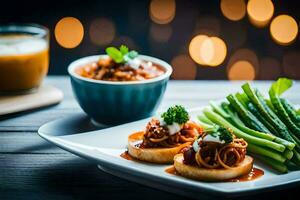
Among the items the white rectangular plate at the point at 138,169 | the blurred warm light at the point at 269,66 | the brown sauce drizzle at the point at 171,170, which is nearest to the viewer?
the white rectangular plate at the point at 138,169

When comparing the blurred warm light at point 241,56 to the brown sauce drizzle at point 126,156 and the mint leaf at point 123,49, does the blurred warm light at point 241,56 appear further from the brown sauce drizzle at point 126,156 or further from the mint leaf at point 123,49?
the brown sauce drizzle at point 126,156

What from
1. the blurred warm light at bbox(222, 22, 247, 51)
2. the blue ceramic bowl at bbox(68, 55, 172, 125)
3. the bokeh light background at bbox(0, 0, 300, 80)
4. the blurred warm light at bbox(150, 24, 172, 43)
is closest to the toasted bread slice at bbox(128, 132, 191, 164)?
the blue ceramic bowl at bbox(68, 55, 172, 125)

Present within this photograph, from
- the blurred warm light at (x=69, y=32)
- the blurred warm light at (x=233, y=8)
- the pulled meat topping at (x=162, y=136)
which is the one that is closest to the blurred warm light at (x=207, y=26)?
the blurred warm light at (x=233, y=8)

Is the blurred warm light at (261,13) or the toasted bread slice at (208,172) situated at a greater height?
the blurred warm light at (261,13)

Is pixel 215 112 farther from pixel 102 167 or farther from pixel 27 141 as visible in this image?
pixel 27 141

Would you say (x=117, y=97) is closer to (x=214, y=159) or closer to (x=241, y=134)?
(x=241, y=134)

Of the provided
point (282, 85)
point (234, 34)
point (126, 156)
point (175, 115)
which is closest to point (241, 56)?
point (234, 34)

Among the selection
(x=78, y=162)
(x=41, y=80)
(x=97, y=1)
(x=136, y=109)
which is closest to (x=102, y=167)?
(x=78, y=162)
